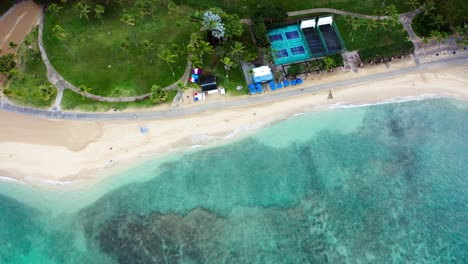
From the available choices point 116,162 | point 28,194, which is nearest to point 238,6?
point 116,162

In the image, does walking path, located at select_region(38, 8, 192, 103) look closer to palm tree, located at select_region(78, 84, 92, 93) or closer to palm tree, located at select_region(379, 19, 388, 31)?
palm tree, located at select_region(78, 84, 92, 93)

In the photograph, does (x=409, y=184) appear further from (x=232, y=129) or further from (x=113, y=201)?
(x=113, y=201)

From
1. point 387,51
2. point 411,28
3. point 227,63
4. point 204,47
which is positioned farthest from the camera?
point 411,28

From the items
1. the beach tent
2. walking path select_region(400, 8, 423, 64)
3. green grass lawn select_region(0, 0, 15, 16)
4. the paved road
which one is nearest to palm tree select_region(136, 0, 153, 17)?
the paved road

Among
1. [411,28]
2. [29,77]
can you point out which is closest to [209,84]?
[29,77]

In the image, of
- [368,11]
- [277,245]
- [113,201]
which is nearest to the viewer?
[277,245]

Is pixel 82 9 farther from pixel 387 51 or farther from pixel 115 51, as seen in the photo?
pixel 387 51

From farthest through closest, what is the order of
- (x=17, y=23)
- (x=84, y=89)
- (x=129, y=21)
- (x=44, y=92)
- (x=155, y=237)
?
(x=17, y=23) < (x=129, y=21) < (x=44, y=92) < (x=84, y=89) < (x=155, y=237)
